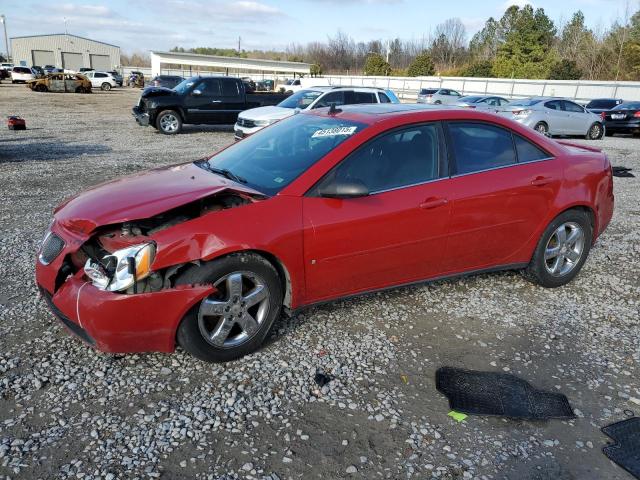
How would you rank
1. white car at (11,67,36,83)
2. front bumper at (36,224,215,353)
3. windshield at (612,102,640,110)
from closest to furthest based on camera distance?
1. front bumper at (36,224,215,353)
2. windshield at (612,102,640,110)
3. white car at (11,67,36,83)

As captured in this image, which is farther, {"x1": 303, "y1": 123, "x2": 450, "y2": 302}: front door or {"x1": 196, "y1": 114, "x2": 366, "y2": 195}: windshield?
{"x1": 196, "y1": 114, "x2": 366, "y2": 195}: windshield

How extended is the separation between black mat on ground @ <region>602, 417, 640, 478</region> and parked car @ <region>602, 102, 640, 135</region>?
68.2 feet

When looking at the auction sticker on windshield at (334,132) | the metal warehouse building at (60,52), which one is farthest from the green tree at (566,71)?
the metal warehouse building at (60,52)

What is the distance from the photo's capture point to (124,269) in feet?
9.58

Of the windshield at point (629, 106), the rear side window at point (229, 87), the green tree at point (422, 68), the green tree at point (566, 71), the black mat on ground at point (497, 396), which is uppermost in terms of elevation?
the green tree at point (422, 68)

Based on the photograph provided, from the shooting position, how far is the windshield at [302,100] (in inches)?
553

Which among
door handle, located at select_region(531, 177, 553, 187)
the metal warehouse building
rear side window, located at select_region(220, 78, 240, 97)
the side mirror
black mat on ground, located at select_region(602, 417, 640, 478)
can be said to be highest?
the metal warehouse building

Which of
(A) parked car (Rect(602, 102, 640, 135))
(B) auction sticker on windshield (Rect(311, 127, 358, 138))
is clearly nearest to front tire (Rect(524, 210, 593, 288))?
(B) auction sticker on windshield (Rect(311, 127, 358, 138))

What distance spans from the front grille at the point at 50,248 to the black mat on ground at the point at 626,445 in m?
3.45

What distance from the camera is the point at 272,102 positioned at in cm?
1722

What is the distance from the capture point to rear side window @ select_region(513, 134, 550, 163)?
169 inches

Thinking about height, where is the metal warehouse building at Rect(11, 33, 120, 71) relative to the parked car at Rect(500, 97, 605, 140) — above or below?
above

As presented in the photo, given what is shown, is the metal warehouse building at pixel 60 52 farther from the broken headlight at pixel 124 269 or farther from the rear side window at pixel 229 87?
the broken headlight at pixel 124 269

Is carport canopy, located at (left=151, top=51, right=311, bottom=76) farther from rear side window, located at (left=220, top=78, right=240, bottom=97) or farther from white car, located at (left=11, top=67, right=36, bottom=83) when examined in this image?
rear side window, located at (left=220, top=78, right=240, bottom=97)
